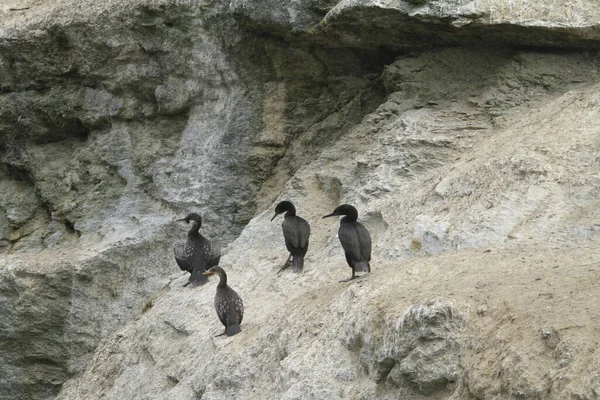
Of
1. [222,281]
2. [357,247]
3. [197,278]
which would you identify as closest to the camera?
[357,247]

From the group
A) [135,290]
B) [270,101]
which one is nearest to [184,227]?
[135,290]

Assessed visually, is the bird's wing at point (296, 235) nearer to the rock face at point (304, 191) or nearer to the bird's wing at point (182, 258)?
the rock face at point (304, 191)

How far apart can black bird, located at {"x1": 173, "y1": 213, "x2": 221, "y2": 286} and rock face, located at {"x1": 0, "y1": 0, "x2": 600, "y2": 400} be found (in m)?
0.26

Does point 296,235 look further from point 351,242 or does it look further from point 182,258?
point 182,258

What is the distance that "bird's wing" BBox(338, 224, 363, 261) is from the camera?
10.7 m

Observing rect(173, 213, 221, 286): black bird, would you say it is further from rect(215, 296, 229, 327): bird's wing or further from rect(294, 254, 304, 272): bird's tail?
rect(215, 296, 229, 327): bird's wing

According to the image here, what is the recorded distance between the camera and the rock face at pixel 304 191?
862cm

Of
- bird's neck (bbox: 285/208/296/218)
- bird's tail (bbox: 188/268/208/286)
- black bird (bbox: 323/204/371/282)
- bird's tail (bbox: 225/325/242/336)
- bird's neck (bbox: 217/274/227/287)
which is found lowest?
bird's tail (bbox: 188/268/208/286)

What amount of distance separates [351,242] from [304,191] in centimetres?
374

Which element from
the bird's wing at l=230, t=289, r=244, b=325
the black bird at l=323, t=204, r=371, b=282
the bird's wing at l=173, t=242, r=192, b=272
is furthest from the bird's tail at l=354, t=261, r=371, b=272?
the bird's wing at l=173, t=242, r=192, b=272

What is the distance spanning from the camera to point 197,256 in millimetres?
13812

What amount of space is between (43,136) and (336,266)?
7.92 m

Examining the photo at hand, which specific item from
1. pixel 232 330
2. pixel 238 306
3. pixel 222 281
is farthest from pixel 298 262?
pixel 232 330

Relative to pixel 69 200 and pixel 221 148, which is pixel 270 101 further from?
pixel 69 200
